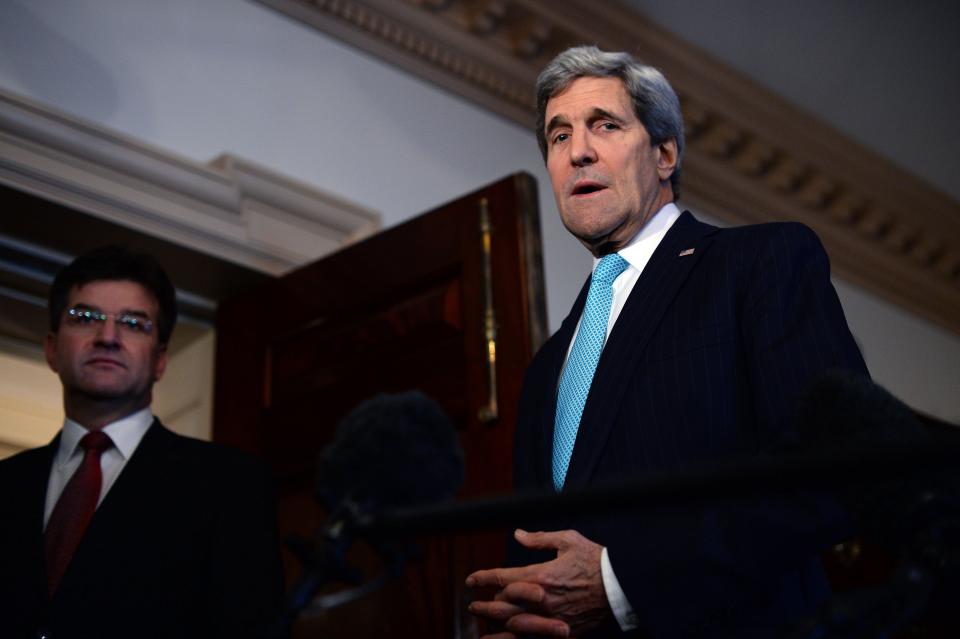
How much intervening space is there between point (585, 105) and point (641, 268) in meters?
0.30

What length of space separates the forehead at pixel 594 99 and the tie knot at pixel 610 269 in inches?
9.9

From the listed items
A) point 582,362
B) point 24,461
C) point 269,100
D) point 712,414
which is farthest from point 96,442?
Answer: point 269,100

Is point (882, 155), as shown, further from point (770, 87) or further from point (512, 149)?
point (512, 149)

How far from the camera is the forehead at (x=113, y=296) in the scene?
2.74 meters

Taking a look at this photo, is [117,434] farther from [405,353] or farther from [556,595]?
[556,595]

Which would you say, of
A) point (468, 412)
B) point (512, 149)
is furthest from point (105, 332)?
point (512, 149)

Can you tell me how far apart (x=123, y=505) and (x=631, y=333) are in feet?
3.58

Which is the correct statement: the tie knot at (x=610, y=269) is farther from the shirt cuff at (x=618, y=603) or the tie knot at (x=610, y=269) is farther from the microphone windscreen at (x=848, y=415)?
the microphone windscreen at (x=848, y=415)

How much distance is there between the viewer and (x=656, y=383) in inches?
67.6

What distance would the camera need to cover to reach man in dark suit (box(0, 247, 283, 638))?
2232 millimetres

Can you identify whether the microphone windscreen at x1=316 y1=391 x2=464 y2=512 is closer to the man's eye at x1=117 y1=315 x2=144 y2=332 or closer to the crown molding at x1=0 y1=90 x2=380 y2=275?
the man's eye at x1=117 y1=315 x2=144 y2=332

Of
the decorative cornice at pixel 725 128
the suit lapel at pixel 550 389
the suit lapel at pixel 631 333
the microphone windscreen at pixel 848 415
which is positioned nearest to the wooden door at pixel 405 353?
the suit lapel at pixel 550 389

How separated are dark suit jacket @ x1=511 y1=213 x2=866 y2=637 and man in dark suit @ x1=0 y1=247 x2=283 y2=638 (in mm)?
703

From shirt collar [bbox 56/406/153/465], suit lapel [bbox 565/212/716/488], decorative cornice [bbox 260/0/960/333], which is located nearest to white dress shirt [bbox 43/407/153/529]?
shirt collar [bbox 56/406/153/465]
